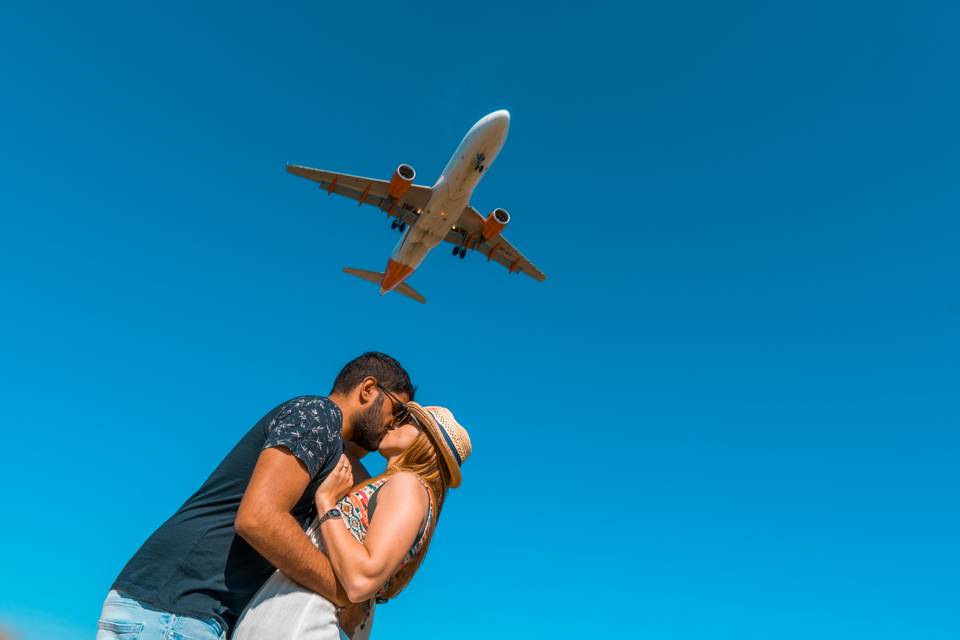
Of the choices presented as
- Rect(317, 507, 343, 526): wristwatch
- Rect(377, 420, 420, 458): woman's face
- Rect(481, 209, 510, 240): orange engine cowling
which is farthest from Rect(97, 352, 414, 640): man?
Rect(481, 209, 510, 240): orange engine cowling

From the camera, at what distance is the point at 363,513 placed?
296cm

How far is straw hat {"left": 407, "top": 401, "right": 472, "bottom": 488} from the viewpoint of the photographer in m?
3.19

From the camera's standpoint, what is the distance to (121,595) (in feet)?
9.11

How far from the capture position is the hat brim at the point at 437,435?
3.18 meters

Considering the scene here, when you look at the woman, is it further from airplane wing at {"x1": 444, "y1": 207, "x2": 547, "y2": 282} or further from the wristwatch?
airplane wing at {"x1": 444, "y1": 207, "x2": 547, "y2": 282}

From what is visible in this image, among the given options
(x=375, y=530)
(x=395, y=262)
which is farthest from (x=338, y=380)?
(x=395, y=262)

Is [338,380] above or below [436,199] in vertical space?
below

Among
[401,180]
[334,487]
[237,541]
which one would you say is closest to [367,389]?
[334,487]

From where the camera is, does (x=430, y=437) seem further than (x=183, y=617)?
Yes

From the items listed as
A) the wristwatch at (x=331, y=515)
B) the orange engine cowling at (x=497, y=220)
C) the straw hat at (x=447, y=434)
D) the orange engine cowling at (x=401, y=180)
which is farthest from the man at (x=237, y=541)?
the orange engine cowling at (x=497, y=220)

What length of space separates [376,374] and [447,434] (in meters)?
0.52

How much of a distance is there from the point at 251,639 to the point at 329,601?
1.18 ft

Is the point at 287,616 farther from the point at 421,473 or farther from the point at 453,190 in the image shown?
the point at 453,190

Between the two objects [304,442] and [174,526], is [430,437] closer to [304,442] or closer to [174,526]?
[304,442]
